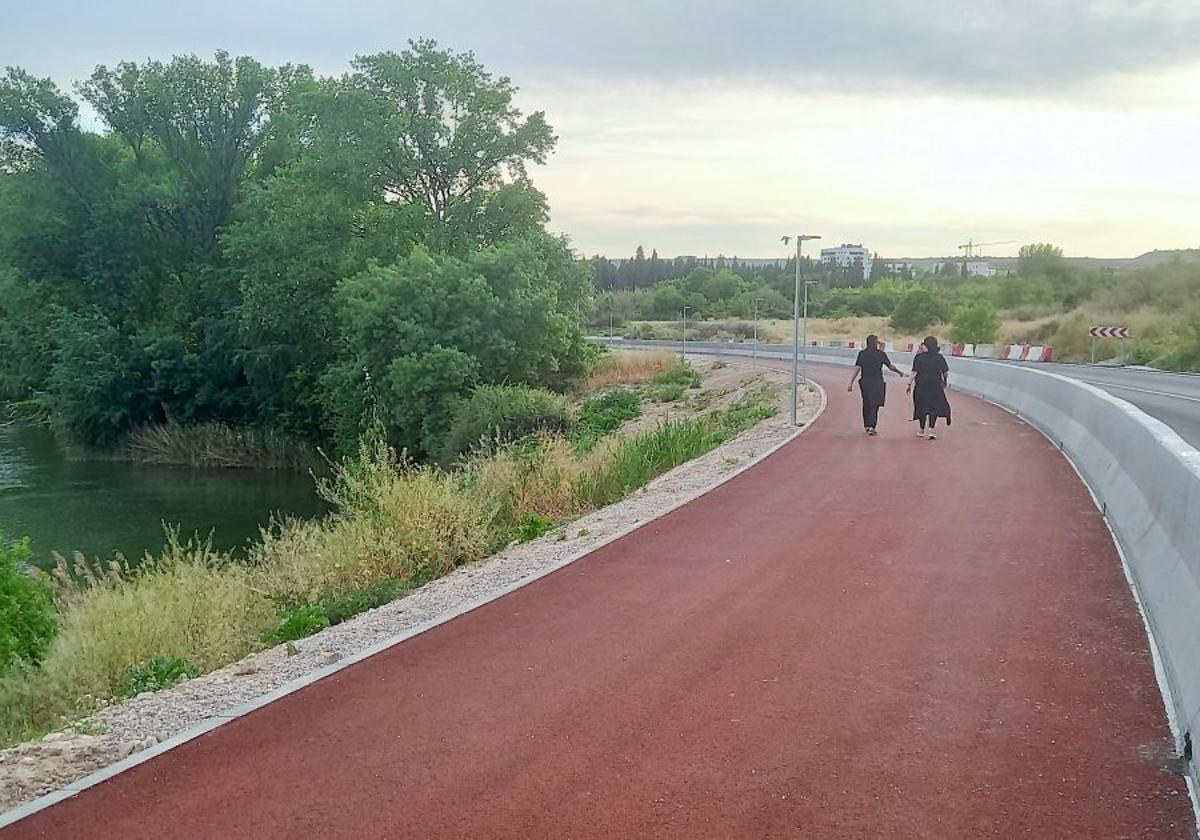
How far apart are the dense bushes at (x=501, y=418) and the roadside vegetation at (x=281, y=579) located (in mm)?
10040

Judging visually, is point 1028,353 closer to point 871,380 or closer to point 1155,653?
point 871,380

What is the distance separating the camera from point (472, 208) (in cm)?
4244

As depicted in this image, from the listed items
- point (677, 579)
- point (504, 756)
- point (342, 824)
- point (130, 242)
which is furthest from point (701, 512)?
point (130, 242)

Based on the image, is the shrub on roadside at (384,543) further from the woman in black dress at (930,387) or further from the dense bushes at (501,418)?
the dense bushes at (501,418)

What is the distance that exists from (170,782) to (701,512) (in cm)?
739

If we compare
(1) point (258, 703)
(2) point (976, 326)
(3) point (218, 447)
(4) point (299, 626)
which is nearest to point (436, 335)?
(3) point (218, 447)

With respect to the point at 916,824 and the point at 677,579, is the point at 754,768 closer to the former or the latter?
the point at 916,824

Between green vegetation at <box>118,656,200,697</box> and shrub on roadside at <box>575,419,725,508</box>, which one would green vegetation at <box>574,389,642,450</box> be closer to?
shrub on roadside at <box>575,419,725,508</box>

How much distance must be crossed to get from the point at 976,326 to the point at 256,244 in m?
37.2

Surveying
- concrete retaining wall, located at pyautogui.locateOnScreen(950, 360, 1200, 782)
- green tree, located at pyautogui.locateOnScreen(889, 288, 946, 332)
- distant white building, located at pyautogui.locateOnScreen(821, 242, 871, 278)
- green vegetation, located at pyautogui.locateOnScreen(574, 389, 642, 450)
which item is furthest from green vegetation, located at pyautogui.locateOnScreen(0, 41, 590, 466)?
distant white building, located at pyautogui.locateOnScreen(821, 242, 871, 278)

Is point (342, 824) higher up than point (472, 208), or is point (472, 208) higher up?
point (472, 208)

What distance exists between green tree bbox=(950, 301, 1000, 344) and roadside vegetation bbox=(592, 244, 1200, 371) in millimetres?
53

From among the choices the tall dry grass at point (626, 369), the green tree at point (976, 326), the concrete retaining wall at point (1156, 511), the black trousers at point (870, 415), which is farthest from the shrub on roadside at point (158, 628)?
the green tree at point (976, 326)

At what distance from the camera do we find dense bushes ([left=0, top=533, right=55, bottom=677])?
38.2 feet
